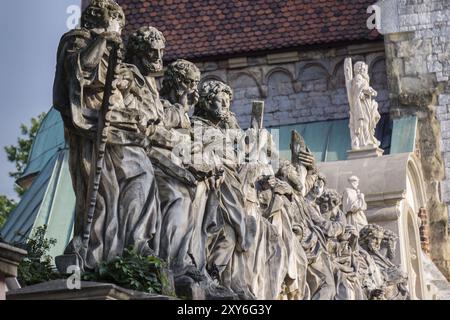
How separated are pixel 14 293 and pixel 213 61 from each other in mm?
20975

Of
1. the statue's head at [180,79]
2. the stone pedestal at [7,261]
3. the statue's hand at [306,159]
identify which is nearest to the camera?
the stone pedestal at [7,261]

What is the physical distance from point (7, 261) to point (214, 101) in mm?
4512

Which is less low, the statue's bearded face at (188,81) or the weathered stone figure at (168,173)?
the statue's bearded face at (188,81)

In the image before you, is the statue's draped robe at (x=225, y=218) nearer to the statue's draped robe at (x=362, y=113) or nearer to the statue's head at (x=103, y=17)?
the statue's head at (x=103, y=17)

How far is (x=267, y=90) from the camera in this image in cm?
3338

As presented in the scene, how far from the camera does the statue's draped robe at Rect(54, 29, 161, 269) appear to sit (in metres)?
Answer: 13.8

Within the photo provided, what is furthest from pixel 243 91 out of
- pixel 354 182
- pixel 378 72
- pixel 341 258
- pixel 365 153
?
pixel 341 258

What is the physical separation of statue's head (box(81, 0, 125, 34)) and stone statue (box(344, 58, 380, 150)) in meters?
13.7

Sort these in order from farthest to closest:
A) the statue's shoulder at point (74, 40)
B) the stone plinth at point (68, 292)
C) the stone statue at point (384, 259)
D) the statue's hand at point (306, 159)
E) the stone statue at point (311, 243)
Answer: the stone statue at point (384, 259)
the statue's hand at point (306, 159)
the stone statue at point (311, 243)
the statue's shoulder at point (74, 40)
the stone plinth at point (68, 292)

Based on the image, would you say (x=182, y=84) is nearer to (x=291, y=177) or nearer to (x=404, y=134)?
(x=291, y=177)

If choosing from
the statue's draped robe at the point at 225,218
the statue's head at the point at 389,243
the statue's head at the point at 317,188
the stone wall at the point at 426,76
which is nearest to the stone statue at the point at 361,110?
the stone wall at the point at 426,76

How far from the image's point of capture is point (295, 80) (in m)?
33.2

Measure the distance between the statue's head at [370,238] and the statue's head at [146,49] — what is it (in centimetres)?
838

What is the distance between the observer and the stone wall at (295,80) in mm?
32969
